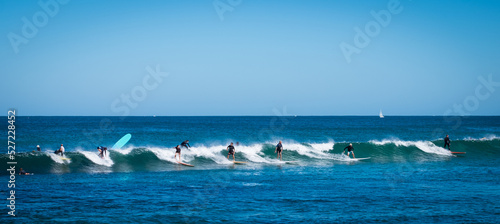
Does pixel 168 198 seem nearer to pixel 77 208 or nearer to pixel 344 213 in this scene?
pixel 77 208

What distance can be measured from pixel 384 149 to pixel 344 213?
26.7 m

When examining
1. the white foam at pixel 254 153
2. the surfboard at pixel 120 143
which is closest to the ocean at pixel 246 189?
the white foam at pixel 254 153

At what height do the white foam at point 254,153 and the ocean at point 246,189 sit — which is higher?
the white foam at point 254,153

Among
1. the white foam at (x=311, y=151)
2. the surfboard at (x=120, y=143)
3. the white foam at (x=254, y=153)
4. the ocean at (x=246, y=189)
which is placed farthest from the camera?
the surfboard at (x=120, y=143)

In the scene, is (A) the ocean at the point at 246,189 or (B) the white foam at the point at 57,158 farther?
(B) the white foam at the point at 57,158

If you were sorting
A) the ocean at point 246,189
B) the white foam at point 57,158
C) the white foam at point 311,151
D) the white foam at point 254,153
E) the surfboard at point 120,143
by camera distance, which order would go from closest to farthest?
1. the ocean at point 246,189
2. the white foam at point 57,158
3. the white foam at point 254,153
4. the white foam at point 311,151
5. the surfboard at point 120,143

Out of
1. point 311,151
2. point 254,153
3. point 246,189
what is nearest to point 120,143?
point 254,153

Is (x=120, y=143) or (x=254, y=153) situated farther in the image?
(x=120, y=143)

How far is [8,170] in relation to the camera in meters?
25.2

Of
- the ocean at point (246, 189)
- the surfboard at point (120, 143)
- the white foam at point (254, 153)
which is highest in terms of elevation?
the surfboard at point (120, 143)

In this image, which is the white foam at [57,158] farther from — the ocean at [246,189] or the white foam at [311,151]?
the white foam at [311,151]

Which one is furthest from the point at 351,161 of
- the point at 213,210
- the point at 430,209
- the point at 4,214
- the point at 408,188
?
the point at 4,214

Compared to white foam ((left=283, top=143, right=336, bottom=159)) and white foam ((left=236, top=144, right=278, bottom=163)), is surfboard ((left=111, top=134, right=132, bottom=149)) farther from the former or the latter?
white foam ((left=283, top=143, right=336, bottom=159))

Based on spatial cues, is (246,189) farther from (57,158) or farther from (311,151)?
(311,151)
